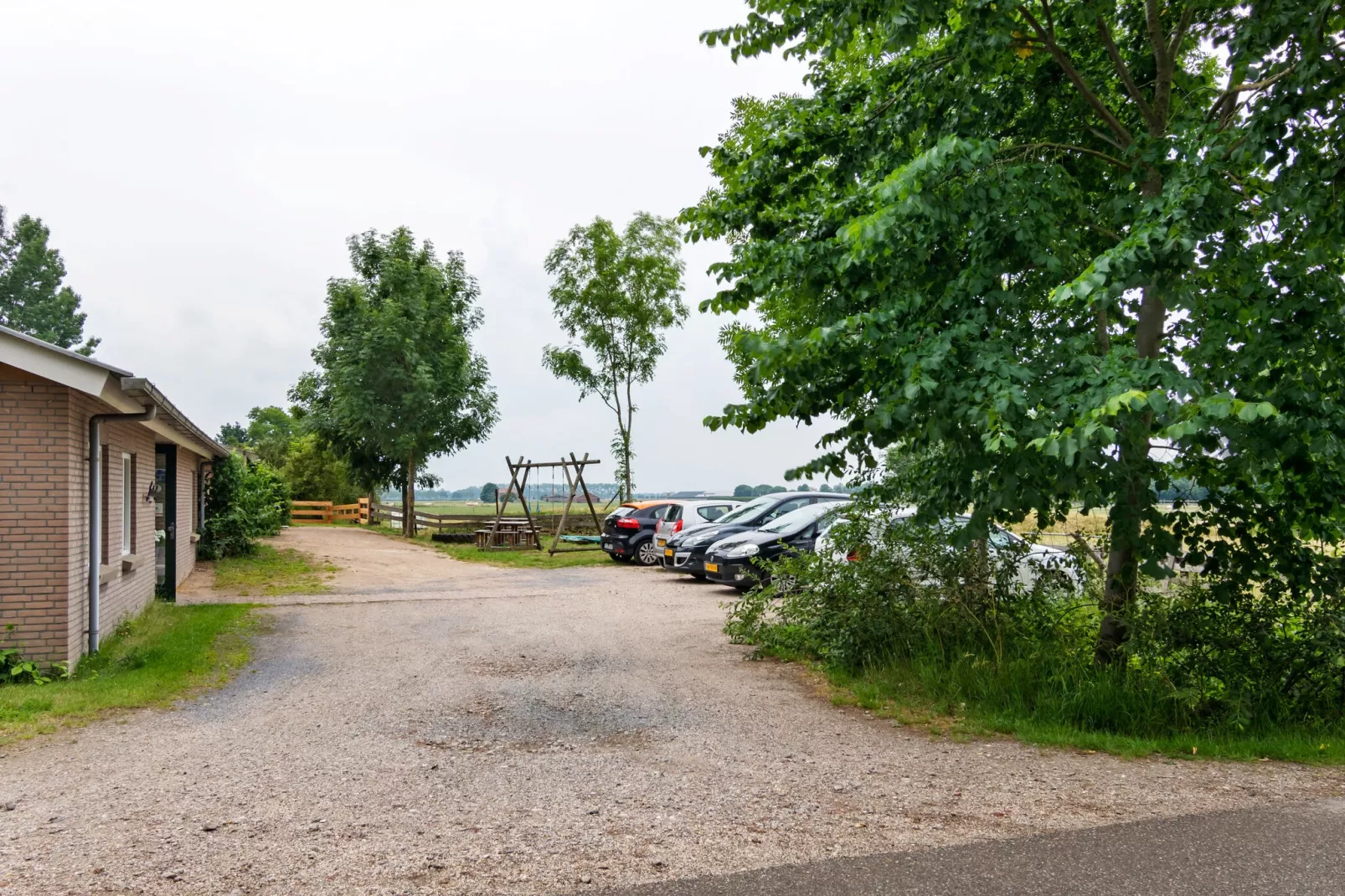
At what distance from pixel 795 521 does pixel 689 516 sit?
Result: 4.86 m

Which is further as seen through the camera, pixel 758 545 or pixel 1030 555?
pixel 758 545

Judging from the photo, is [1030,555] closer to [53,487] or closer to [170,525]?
[53,487]

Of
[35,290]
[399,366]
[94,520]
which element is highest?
[35,290]

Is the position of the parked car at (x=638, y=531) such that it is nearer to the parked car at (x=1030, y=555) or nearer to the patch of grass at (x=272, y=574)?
the patch of grass at (x=272, y=574)

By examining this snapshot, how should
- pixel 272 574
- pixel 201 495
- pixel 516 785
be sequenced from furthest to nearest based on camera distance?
pixel 201 495 → pixel 272 574 → pixel 516 785

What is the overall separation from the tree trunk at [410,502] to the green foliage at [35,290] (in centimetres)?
3084

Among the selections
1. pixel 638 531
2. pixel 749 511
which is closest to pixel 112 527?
pixel 749 511

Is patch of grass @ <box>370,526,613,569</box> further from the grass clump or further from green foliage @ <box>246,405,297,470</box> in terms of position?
green foliage @ <box>246,405,297,470</box>

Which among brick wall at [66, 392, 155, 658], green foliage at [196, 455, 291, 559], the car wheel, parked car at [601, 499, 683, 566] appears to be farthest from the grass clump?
green foliage at [196, 455, 291, 559]

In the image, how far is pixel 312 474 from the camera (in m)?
46.8

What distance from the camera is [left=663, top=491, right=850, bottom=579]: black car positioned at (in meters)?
17.4

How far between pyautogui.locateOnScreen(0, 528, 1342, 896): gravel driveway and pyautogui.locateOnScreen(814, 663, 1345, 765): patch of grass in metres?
0.25

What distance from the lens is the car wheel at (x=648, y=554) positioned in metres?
20.9

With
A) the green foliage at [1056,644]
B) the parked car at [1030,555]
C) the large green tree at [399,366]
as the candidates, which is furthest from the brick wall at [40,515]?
the large green tree at [399,366]
